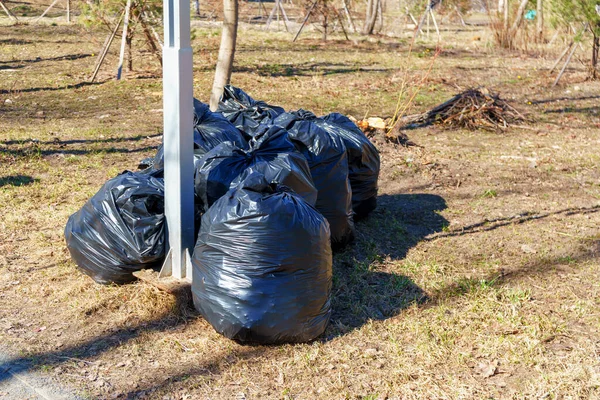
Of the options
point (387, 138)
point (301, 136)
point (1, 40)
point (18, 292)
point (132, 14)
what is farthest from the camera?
point (1, 40)

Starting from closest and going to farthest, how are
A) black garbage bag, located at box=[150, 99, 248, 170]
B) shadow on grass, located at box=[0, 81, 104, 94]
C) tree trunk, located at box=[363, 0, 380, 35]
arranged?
black garbage bag, located at box=[150, 99, 248, 170] < shadow on grass, located at box=[0, 81, 104, 94] < tree trunk, located at box=[363, 0, 380, 35]

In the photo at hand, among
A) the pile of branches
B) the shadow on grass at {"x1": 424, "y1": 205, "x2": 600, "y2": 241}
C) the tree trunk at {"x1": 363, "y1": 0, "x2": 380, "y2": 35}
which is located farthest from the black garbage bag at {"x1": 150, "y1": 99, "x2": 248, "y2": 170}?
the tree trunk at {"x1": 363, "y1": 0, "x2": 380, "y2": 35}

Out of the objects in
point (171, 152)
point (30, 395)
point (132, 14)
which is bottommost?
point (30, 395)

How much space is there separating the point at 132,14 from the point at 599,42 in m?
7.85

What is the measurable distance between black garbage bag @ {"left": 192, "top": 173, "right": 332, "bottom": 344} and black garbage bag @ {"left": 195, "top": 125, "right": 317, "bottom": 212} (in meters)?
0.40

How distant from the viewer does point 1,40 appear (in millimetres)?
12352

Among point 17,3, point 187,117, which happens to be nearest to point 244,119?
point 187,117

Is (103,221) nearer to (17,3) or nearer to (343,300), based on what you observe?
(343,300)

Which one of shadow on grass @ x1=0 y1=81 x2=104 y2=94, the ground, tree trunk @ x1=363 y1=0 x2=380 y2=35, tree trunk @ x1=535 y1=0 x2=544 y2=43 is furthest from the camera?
tree trunk @ x1=363 y1=0 x2=380 y2=35

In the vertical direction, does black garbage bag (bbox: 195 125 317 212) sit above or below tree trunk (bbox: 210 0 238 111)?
below

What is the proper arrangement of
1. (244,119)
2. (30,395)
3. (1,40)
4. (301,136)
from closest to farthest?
(30,395)
(301,136)
(244,119)
(1,40)

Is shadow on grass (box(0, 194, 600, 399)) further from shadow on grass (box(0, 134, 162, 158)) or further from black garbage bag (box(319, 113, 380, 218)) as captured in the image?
shadow on grass (box(0, 134, 162, 158))

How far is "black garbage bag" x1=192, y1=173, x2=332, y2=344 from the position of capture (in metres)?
3.06

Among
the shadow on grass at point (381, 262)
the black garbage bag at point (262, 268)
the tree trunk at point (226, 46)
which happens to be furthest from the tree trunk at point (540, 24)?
the black garbage bag at point (262, 268)
